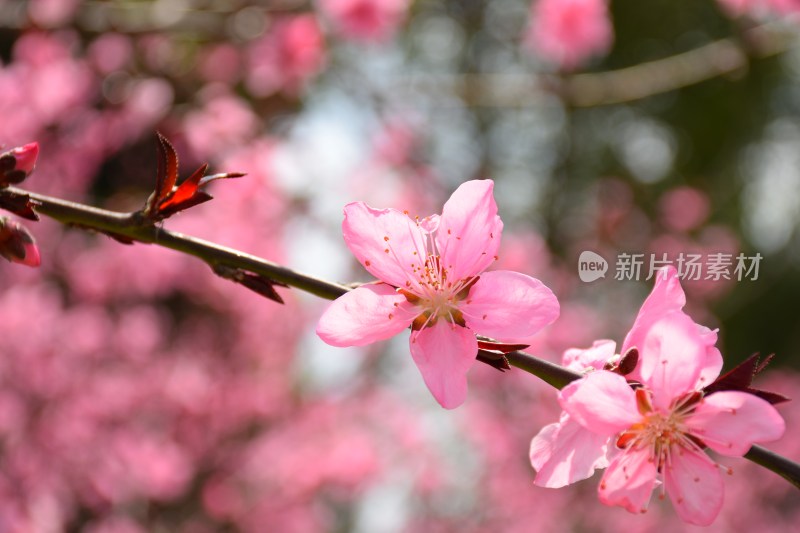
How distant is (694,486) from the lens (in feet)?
2.67

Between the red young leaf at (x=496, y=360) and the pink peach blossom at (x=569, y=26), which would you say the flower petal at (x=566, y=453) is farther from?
the pink peach blossom at (x=569, y=26)

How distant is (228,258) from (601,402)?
407 mm

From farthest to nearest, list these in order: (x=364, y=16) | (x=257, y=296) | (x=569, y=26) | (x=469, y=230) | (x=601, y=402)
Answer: (x=257, y=296) < (x=569, y=26) < (x=364, y=16) < (x=469, y=230) < (x=601, y=402)

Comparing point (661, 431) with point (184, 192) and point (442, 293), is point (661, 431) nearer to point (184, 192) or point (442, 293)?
point (442, 293)

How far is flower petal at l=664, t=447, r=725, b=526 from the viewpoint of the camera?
2.62 ft

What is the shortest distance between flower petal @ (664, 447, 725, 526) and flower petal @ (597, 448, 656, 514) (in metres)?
0.03

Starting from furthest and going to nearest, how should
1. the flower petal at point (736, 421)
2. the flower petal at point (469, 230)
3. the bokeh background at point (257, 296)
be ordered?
the bokeh background at point (257, 296), the flower petal at point (469, 230), the flower petal at point (736, 421)

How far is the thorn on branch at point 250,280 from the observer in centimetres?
81

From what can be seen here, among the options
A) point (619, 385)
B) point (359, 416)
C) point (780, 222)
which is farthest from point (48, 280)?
point (780, 222)

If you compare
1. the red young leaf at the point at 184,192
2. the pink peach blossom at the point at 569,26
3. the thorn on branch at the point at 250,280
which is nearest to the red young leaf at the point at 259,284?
the thorn on branch at the point at 250,280

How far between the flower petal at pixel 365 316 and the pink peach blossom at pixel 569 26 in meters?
3.44

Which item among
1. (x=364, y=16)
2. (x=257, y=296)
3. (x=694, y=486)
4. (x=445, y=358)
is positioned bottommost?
(x=257, y=296)

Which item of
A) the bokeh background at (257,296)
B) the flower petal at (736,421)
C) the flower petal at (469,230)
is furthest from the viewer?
the bokeh background at (257,296)

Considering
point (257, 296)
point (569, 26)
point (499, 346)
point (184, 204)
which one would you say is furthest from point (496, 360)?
point (257, 296)
